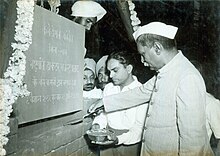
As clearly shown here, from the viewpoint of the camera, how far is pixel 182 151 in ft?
3.08

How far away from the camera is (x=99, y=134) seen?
3.59ft

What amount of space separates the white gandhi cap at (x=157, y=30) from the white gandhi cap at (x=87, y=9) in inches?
5.7

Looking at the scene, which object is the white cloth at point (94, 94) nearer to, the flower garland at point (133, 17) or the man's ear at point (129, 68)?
the man's ear at point (129, 68)

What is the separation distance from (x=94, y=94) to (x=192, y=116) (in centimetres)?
39

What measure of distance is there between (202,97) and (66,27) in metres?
0.45

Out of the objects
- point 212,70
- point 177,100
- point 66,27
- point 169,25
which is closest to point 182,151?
point 177,100

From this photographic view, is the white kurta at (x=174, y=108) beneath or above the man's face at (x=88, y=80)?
beneath

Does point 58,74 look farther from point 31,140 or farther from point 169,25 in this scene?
point 169,25

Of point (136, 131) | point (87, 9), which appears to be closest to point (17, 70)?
point (87, 9)

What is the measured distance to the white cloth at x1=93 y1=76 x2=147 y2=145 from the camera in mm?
1114

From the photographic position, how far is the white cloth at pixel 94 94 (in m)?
1.14

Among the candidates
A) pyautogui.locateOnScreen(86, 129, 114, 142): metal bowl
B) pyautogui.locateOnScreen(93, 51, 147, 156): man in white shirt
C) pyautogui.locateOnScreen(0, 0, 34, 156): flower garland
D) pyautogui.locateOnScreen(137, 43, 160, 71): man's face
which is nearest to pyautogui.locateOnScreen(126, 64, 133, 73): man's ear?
pyautogui.locateOnScreen(93, 51, 147, 156): man in white shirt

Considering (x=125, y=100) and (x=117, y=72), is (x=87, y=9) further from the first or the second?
(x=125, y=100)

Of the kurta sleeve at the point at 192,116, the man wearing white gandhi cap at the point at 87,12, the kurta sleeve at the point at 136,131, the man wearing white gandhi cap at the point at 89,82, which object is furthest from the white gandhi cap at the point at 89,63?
the kurta sleeve at the point at 192,116
